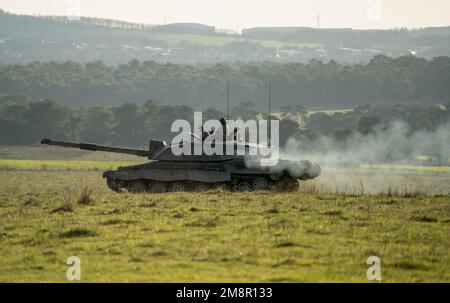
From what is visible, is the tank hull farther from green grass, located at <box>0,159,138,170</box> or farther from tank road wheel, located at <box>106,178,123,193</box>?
green grass, located at <box>0,159,138,170</box>

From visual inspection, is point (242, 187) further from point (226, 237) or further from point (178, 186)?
point (226, 237)

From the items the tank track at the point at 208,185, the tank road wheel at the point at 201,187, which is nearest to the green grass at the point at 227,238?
the tank track at the point at 208,185

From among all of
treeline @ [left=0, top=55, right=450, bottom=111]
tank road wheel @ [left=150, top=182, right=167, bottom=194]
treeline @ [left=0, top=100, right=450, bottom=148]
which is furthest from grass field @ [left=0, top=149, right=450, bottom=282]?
treeline @ [left=0, top=55, right=450, bottom=111]

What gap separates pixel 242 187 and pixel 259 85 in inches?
4422

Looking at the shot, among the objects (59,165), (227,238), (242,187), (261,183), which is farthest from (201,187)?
(59,165)

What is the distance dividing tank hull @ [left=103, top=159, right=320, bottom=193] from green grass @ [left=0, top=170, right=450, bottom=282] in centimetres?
417

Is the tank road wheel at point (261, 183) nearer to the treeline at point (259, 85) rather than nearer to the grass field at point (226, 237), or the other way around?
the grass field at point (226, 237)

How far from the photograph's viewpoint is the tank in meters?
31.4

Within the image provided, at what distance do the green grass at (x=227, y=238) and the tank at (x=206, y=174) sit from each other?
13.8ft

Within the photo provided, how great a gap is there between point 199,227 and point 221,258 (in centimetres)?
377

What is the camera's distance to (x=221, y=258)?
1684 cm

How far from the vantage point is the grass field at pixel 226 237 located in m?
16.0
